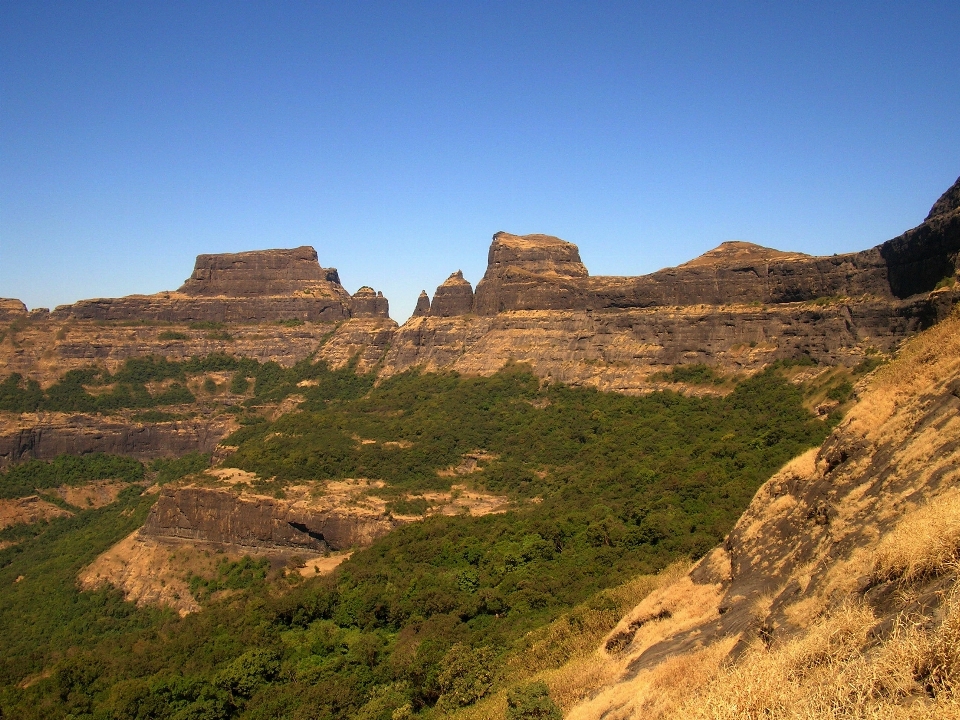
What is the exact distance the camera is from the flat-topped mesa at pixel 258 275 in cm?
10244

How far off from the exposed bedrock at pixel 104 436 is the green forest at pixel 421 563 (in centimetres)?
1410

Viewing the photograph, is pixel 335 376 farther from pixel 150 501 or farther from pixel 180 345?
pixel 150 501

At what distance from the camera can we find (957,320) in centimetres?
2014

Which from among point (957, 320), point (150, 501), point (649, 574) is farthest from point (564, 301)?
point (957, 320)

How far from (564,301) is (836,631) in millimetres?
59884

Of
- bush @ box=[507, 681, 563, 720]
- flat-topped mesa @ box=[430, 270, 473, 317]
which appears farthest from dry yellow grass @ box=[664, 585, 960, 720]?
flat-topped mesa @ box=[430, 270, 473, 317]

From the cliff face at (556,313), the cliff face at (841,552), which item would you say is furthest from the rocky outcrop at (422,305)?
the cliff face at (841,552)

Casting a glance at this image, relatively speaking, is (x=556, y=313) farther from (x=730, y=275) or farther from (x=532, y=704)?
(x=532, y=704)

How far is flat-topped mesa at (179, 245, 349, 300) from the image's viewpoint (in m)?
102

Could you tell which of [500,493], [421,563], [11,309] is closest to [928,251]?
[500,493]

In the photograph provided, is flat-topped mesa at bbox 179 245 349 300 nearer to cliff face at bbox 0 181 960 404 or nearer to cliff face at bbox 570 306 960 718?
cliff face at bbox 0 181 960 404

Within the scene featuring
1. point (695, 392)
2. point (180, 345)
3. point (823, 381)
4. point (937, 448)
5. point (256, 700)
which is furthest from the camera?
point (180, 345)

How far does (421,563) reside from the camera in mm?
37312

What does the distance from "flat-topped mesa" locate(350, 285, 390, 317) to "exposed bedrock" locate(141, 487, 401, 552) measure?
52845 mm
